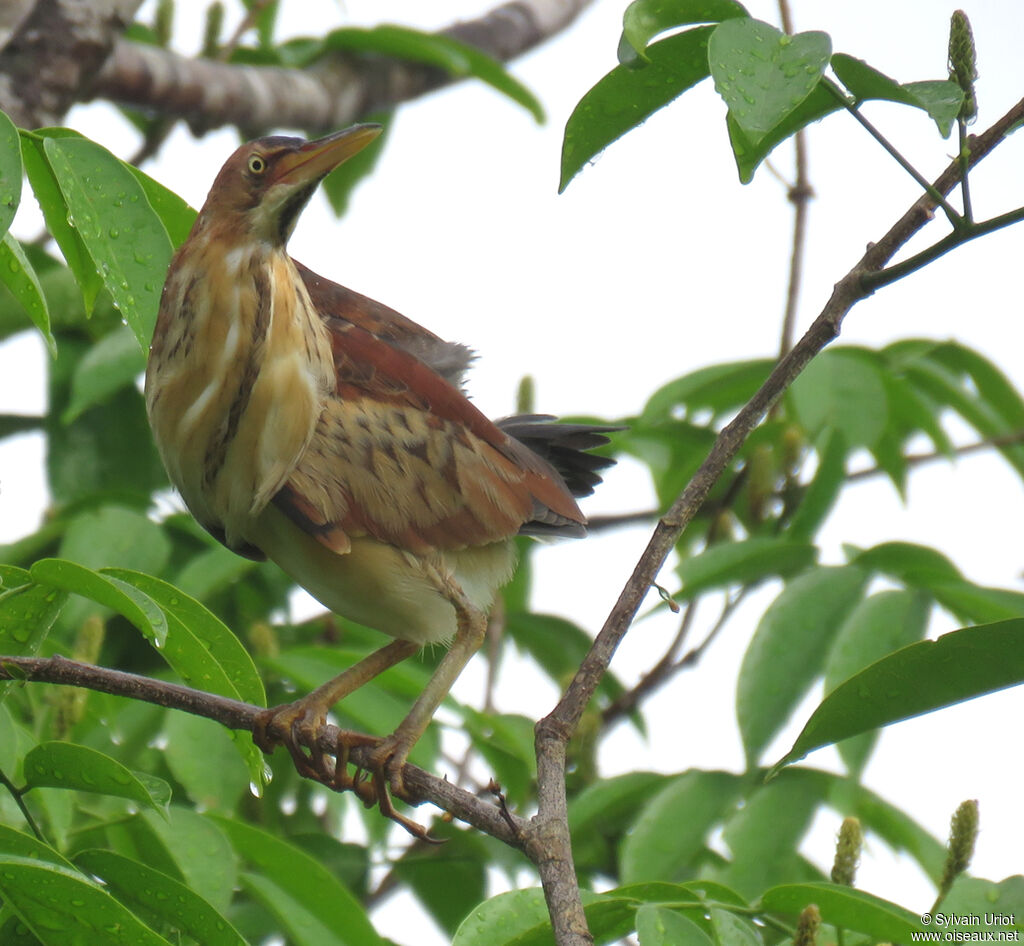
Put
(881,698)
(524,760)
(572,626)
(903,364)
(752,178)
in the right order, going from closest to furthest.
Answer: (752,178) → (881,698) → (524,760) → (903,364) → (572,626)

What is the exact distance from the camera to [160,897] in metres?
1.74

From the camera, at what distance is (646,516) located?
362cm

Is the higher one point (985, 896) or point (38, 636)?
point (38, 636)

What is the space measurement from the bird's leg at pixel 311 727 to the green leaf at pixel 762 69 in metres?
1.26

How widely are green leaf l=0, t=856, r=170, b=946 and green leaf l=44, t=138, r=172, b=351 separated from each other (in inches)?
29.0

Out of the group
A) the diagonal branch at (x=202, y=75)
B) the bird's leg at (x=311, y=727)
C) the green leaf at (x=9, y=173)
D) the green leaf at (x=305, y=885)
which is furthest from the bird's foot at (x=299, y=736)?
the diagonal branch at (x=202, y=75)

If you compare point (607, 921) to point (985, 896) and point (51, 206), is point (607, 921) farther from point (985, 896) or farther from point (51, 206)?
point (51, 206)

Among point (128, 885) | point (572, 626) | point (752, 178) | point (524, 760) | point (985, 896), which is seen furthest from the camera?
point (572, 626)

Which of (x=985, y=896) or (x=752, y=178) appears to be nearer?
(x=752, y=178)

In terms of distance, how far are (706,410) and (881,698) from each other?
1.86 meters

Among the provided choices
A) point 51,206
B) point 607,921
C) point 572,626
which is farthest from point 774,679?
point 51,206

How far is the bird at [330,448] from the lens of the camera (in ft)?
7.38

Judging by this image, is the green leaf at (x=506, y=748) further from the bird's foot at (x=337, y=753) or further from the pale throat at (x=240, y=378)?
the pale throat at (x=240, y=378)
